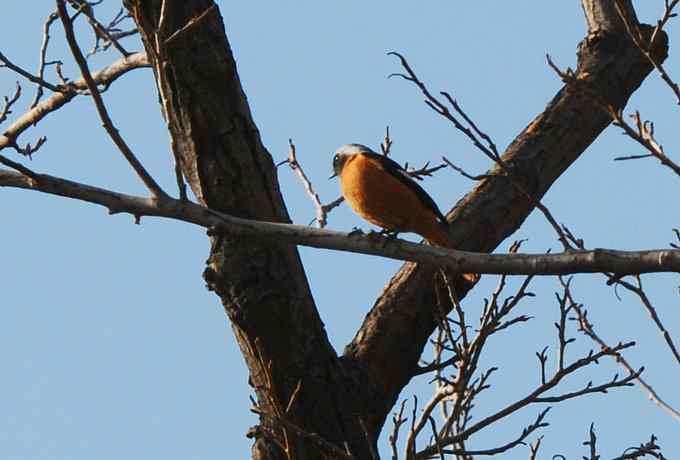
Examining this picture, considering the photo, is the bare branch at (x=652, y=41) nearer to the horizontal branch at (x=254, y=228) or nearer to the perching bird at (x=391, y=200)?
the horizontal branch at (x=254, y=228)

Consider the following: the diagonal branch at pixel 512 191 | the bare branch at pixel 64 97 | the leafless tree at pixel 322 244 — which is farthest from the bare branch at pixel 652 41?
the bare branch at pixel 64 97

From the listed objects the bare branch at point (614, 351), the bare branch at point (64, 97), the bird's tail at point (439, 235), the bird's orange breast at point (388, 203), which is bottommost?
the bare branch at point (614, 351)

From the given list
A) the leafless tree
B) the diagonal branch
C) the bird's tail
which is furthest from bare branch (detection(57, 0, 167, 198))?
the bird's tail

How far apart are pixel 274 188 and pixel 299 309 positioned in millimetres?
548

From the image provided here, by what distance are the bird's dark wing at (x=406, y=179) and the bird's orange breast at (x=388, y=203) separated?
0.05 feet

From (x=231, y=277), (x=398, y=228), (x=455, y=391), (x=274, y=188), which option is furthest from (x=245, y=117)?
(x=455, y=391)

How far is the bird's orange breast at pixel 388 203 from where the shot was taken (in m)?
5.80

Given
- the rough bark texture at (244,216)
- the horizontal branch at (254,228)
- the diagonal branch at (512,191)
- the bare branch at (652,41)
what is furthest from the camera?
the diagonal branch at (512,191)

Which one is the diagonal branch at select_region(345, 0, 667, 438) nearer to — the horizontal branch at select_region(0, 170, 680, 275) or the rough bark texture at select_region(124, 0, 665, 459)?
the rough bark texture at select_region(124, 0, 665, 459)

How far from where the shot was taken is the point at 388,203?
5875mm

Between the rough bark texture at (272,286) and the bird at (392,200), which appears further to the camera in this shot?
the bird at (392,200)

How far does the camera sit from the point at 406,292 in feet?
18.5

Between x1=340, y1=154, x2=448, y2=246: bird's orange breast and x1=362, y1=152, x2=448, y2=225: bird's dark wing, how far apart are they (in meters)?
0.02

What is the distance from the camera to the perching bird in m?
5.80
